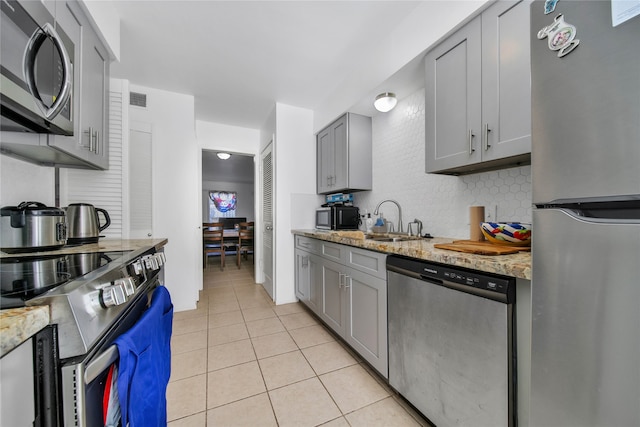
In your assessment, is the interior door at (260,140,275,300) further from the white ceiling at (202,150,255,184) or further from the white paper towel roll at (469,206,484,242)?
the white paper towel roll at (469,206,484,242)

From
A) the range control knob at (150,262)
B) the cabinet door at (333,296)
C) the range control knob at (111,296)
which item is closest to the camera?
the range control knob at (111,296)

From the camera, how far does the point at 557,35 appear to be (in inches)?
27.4

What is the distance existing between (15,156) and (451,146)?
2566mm

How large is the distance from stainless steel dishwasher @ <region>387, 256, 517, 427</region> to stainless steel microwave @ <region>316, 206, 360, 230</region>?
134 centimetres

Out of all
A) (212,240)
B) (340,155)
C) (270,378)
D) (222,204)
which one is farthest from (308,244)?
(222,204)

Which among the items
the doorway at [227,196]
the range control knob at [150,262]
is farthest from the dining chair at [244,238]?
the range control knob at [150,262]

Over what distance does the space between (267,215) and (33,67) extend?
265 centimetres

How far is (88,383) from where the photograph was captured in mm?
551

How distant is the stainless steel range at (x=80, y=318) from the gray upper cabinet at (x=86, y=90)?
2.95 ft

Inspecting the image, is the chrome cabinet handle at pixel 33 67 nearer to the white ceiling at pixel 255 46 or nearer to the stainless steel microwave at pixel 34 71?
the stainless steel microwave at pixel 34 71

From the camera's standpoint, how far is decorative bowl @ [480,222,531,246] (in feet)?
4.00

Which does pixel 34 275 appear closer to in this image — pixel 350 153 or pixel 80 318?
pixel 80 318

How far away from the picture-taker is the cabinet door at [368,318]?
1510 millimetres

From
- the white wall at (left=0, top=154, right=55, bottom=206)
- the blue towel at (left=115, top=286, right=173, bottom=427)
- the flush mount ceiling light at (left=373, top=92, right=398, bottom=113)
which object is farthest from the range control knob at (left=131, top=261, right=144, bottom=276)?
the flush mount ceiling light at (left=373, top=92, right=398, bottom=113)
